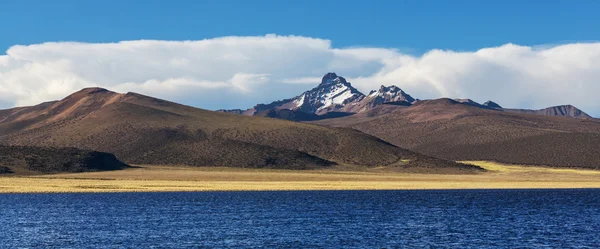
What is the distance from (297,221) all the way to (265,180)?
7403cm

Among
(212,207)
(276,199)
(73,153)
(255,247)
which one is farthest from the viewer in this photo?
(73,153)

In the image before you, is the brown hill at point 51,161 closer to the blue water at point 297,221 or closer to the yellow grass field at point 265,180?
the yellow grass field at point 265,180

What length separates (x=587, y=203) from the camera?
96.6m

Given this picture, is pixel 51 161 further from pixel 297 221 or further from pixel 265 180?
pixel 297 221

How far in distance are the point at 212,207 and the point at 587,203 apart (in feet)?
151

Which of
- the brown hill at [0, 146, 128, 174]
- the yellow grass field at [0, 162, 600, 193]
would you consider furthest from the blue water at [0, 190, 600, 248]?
the brown hill at [0, 146, 128, 174]

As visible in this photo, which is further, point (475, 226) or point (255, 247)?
point (475, 226)

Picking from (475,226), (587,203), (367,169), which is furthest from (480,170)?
(475,226)

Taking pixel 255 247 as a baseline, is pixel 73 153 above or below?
above

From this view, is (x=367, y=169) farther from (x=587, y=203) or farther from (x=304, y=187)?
(x=587, y=203)

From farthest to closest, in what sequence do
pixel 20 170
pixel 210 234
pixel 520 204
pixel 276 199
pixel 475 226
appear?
1. pixel 20 170
2. pixel 276 199
3. pixel 520 204
4. pixel 475 226
5. pixel 210 234

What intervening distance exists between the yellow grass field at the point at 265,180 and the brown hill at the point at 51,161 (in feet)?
20.9

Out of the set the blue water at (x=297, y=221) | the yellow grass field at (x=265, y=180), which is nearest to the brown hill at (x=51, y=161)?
the yellow grass field at (x=265, y=180)

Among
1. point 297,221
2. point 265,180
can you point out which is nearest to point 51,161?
point 265,180
